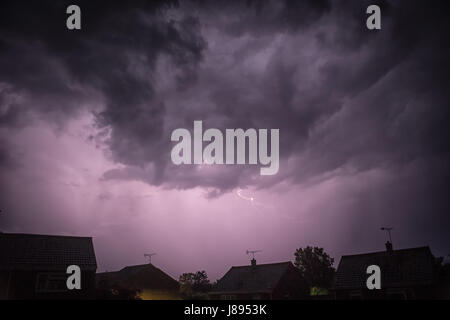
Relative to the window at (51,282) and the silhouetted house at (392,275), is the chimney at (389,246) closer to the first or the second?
the silhouetted house at (392,275)

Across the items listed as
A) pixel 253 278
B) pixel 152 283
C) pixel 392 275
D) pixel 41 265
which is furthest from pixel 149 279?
pixel 392 275

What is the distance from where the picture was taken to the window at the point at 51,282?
1084 inches

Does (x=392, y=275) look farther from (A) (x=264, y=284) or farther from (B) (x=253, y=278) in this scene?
(B) (x=253, y=278)

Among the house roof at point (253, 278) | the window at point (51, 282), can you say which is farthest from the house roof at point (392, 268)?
the window at point (51, 282)

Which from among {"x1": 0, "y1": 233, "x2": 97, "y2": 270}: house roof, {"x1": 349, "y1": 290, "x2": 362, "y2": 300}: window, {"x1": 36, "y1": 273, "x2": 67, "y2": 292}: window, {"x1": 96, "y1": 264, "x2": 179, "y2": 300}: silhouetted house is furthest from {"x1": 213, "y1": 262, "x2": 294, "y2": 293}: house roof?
{"x1": 36, "y1": 273, "x2": 67, "y2": 292}: window

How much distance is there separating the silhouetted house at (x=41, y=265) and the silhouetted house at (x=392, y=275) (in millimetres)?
26267

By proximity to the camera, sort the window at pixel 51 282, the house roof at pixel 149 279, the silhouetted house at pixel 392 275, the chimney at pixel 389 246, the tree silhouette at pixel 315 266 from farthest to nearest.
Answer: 1. the tree silhouette at pixel 315 266
2. the house roof at pixel 149 279
3. the chimney at pixel 389 246
4. the silhouetted house at pixel 392 275
5. the window at pixel 51 282

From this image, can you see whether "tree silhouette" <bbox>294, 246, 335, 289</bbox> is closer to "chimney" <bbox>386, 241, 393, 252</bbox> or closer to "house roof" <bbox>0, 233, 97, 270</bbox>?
"chimney" <bbox>386, 241, 393, 252</bbox>

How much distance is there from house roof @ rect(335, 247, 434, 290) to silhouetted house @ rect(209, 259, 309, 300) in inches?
297

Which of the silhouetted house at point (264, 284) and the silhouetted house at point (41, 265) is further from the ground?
the silhouetted house at point (41, 265)
